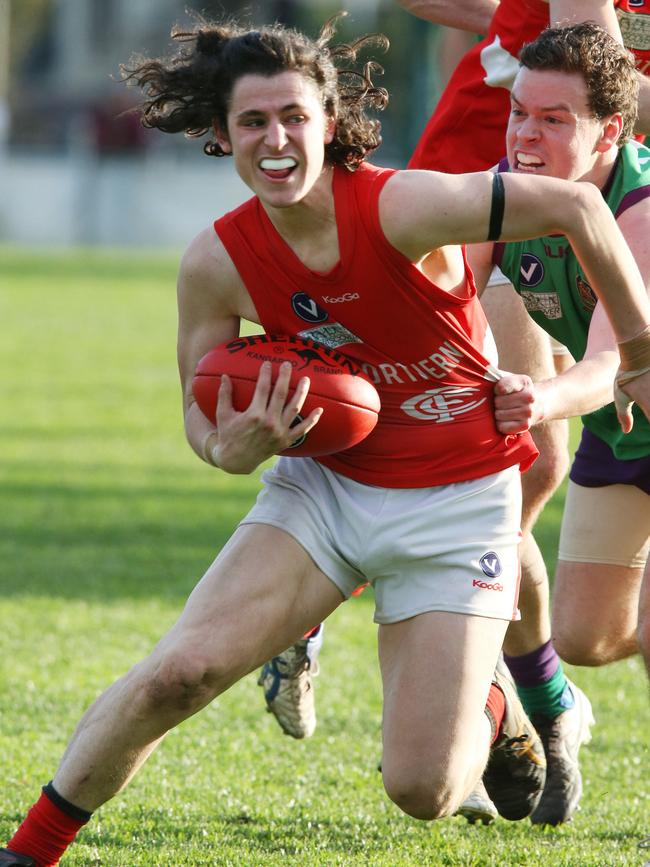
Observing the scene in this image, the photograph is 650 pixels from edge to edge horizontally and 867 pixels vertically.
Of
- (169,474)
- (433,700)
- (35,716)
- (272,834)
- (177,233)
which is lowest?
(177,233)

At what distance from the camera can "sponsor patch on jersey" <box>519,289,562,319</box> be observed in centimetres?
448

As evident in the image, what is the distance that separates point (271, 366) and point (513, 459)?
802 millimetres

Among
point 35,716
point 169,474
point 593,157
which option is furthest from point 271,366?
point 169,474

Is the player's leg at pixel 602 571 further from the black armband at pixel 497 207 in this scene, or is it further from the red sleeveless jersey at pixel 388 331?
the black armband at pixel 497 207

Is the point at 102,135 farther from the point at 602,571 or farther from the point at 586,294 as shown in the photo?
the point at 586,294

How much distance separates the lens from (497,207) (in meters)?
3.69

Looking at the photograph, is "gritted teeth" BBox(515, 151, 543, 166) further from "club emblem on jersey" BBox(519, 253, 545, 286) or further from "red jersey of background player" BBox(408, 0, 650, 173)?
"red jersey of background player" BBox(408, 0, 650, 173)

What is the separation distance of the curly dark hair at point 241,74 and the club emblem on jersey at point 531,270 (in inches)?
25.4

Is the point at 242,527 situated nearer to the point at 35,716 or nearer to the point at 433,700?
the point at 433,700

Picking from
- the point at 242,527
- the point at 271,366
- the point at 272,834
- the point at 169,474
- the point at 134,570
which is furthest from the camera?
the point at 169,474

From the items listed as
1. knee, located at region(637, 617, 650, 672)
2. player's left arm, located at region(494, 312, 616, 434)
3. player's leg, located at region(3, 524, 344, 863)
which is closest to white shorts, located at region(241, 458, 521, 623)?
player's leg, located at region(3, 524, 344, 863)

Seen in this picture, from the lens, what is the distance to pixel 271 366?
3.76 m

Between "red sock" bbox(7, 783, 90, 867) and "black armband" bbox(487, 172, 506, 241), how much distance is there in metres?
1.80

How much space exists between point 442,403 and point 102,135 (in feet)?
167
